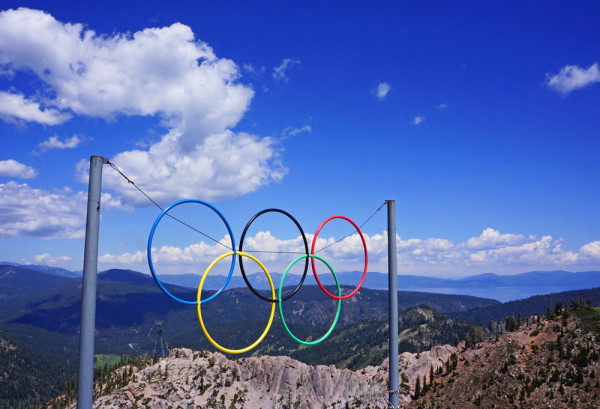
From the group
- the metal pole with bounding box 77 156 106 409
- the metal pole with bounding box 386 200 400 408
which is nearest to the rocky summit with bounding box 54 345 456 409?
the metal pole with bounding box 386 200 400 408

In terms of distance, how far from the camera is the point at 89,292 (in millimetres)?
14680

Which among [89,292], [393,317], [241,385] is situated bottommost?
[241,385]

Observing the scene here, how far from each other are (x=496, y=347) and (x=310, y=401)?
41440 mm

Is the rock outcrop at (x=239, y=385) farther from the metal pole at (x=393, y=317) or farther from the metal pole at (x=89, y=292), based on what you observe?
the metal pole at (x=89, y=292)

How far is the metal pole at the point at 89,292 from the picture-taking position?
1448 centimetres

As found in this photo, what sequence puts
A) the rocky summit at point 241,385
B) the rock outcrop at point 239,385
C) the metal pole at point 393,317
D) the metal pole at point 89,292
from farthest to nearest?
the rock outcrop at point 239,385, the rocky summit at point 241,385, the metal pole at point 393,317, the metal pole at point 89,292

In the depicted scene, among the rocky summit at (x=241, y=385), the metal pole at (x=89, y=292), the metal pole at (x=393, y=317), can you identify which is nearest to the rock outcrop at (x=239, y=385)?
the rocky summit at (x=241, y=385)

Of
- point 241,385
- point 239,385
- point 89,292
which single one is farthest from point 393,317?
point 241,385

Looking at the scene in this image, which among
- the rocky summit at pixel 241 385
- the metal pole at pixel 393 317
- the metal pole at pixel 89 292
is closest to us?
the metal pole at pixel 89 292

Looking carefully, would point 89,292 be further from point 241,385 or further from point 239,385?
point 241,385

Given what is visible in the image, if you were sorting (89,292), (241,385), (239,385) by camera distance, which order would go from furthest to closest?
(241,385)
(239,385)
(89,292)

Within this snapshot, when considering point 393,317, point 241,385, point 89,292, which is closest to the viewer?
point 89,292

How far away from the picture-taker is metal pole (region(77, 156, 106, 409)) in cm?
1448

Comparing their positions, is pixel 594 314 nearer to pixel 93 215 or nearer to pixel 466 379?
pixel 466 379
